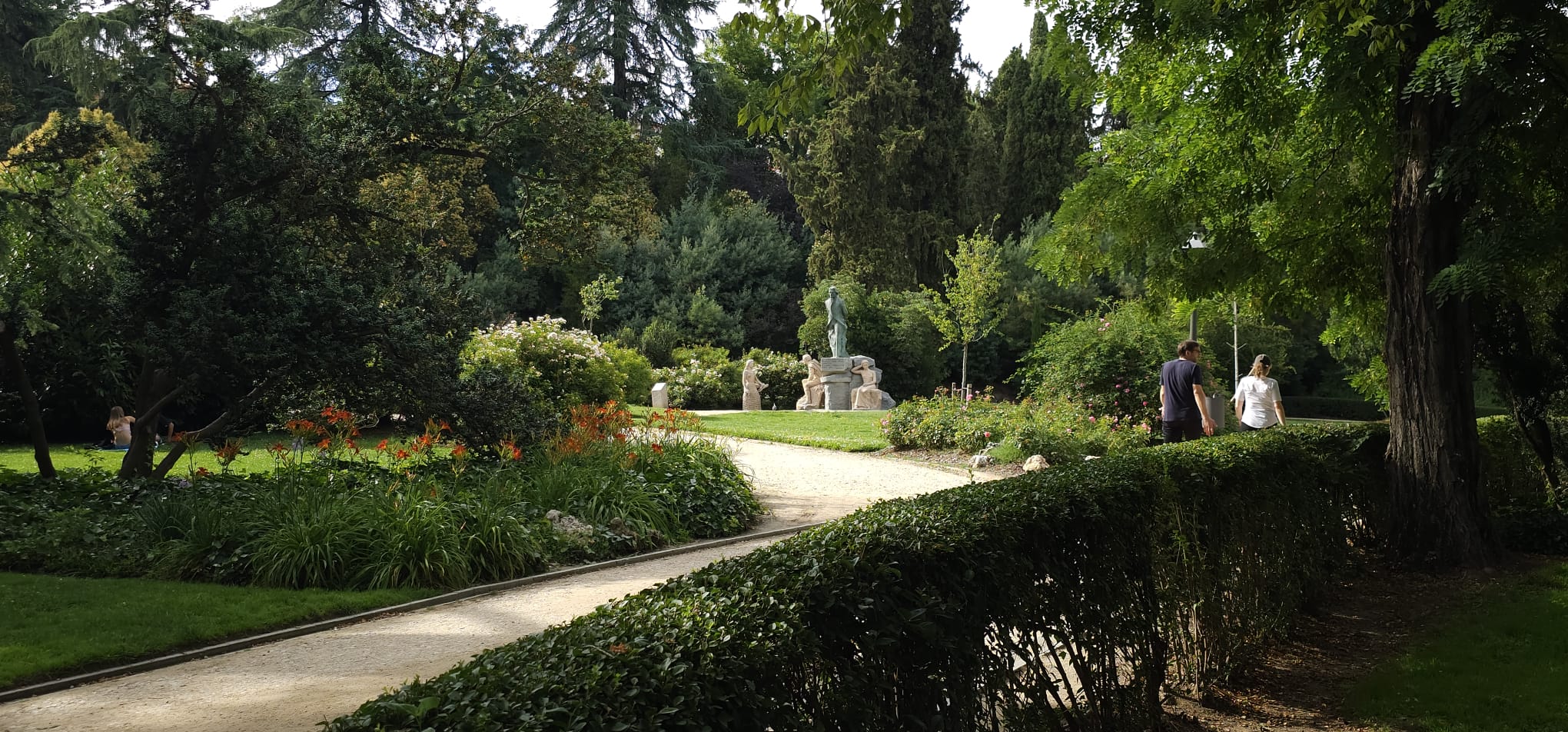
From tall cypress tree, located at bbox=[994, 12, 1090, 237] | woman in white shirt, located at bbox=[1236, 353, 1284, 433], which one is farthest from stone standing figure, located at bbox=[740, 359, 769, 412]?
woman in white shirt, located at bbox=[1236, 353, 1284, 433]

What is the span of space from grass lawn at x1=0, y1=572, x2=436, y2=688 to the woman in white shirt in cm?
843

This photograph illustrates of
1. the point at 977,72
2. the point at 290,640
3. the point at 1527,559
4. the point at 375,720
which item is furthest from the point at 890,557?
the point at 977,72

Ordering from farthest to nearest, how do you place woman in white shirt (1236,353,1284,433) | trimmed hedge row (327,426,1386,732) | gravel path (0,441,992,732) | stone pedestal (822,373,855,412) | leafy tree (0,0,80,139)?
leafy tree (0,0,80,139) < stone pedestal (822,373,855,412) < woman in white shirt (1236,353,1284,433) < gravel path (0,441,992,732) < trimmed hedge row (327,426,1386,732)

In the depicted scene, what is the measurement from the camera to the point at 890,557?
304cm

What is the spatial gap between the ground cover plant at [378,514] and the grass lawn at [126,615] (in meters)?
0.29

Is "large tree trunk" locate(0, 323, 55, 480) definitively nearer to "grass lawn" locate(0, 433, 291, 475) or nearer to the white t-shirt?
"grass lawn" locate(0, 433, 291, 475)

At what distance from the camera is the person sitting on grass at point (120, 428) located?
14.8 meters

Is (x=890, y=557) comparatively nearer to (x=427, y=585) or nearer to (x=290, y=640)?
(x=290, y=640)

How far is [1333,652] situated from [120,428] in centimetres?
1556

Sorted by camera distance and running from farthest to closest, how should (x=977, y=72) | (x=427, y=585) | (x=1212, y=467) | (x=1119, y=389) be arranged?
(x=977, y=72) → (x=1119, y=389) → (x=427, y=585) → (x=1212, y=467)

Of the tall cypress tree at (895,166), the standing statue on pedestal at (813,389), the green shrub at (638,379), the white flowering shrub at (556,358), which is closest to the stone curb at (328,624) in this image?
the white flowering shrub at (556,358)

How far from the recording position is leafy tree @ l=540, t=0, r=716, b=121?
36.8 meters

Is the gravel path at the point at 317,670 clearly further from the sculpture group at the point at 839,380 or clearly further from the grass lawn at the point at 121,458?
the sculpture group at the point at 839,380

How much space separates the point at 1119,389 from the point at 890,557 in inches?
509
